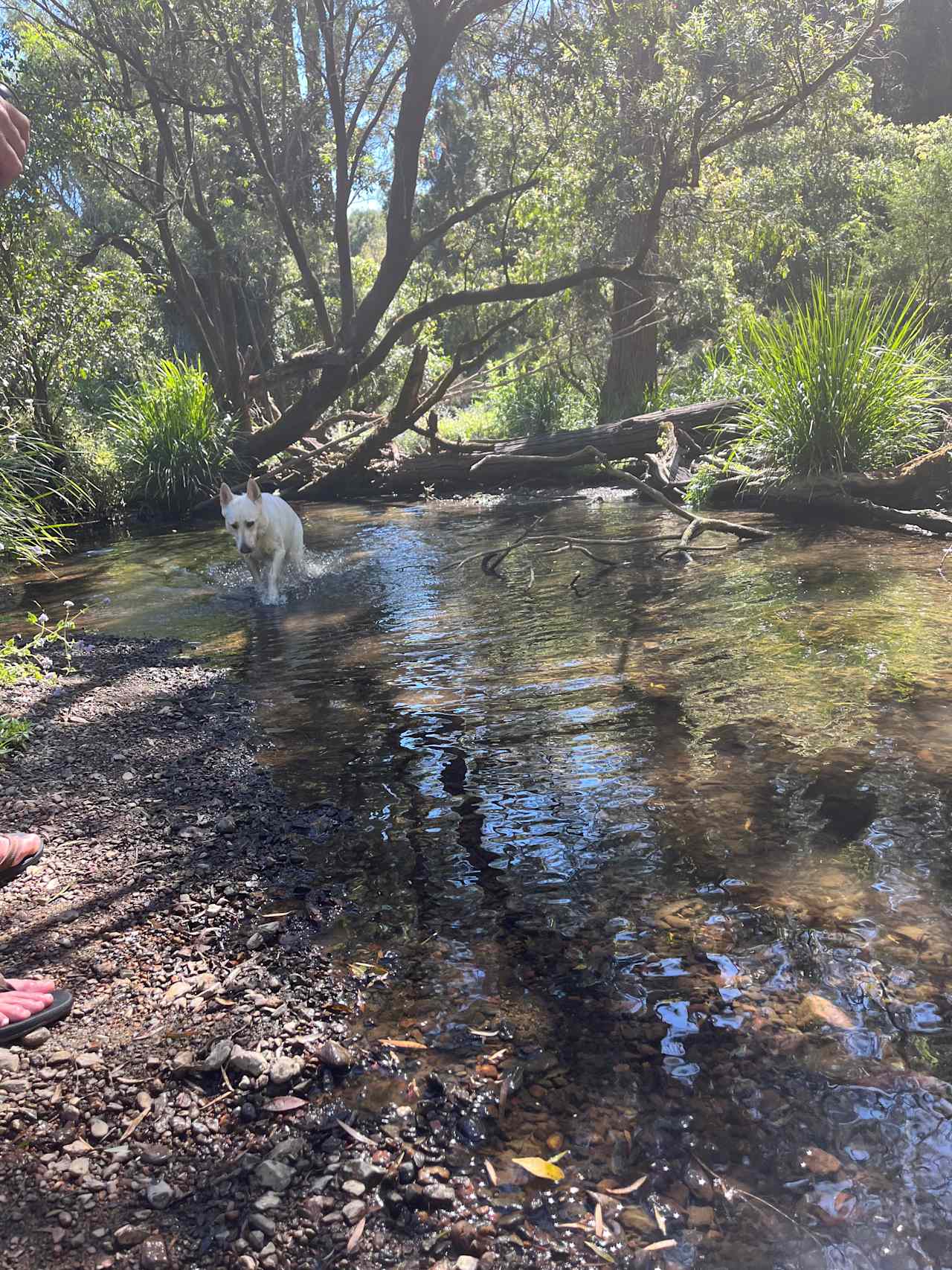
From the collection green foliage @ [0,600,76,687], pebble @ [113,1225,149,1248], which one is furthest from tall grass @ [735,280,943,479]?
pebble @ [113,1225,149,1248]

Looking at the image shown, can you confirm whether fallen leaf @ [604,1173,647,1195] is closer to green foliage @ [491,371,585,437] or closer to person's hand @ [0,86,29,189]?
person's hand @ [0,86,29,189]

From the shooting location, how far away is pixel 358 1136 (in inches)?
77.0

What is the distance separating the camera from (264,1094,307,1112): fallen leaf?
2.05m

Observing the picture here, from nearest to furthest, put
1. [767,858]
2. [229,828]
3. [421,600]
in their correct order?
[767,858] → [229,828] → [421,600]

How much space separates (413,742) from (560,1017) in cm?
213

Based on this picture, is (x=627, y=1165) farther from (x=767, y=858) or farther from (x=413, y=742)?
(x=413, y=742)

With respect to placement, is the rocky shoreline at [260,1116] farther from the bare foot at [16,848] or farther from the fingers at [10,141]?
the fingers at [10,141]

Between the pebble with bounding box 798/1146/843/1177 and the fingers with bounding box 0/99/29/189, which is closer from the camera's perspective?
the pebble with bounding box 798/1146/843/1177

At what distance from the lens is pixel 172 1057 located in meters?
2.23

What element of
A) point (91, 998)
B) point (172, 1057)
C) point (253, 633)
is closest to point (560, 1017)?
point (172, 1057)

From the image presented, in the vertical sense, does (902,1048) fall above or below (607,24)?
below

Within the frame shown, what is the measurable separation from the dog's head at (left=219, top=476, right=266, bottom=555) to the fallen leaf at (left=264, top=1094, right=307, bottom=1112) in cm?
651

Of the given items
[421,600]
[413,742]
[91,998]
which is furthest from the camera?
[421,600]

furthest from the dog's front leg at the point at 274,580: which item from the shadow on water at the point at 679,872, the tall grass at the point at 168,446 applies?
the tall grass at the point at 168,446
